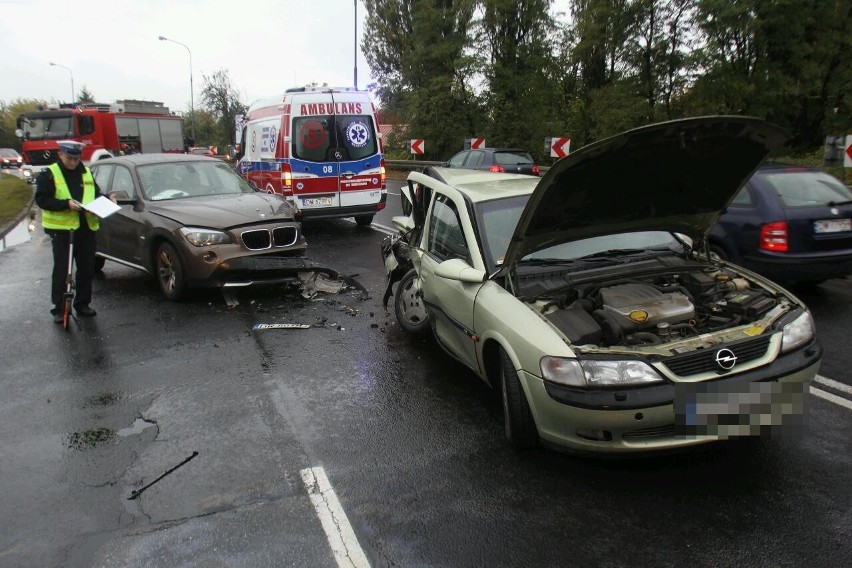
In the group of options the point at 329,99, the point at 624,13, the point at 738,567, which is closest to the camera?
the point at 738,567

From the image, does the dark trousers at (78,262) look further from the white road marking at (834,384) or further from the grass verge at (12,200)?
the grass verge at (12,200)

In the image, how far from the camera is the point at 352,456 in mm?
3740

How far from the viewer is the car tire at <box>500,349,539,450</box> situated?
3498 millimetres

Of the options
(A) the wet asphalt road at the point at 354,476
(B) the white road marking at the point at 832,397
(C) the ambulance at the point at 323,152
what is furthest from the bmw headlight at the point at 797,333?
(C) the ambulance at the point at 323,152

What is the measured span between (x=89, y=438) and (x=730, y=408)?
3911 mm

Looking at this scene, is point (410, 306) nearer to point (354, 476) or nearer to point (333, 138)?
point (354, 476)

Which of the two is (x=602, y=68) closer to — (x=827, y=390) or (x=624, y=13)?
(x=624, y=13)

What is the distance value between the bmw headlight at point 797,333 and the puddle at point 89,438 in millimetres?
4183

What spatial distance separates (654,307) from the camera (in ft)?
12.3

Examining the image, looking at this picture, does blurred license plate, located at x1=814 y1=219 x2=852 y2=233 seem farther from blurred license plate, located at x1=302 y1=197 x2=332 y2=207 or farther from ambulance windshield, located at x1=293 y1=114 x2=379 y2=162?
blurred license plate, located at x1=302 y1=197 x2=332 y2=207

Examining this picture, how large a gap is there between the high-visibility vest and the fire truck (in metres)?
18.0

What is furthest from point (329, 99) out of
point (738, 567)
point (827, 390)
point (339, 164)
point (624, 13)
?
point (624, 13)

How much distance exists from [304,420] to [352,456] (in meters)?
0.66

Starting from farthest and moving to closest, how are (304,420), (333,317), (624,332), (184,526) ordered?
(333,317)
(304,420)
(624,332)
(184,526)
